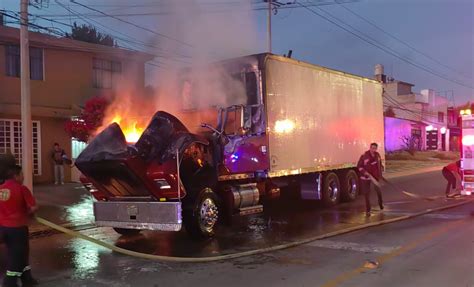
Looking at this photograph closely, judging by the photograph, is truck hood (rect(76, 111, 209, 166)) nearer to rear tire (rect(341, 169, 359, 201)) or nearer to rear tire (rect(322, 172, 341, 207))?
rear tire (rect(322, 172, 341, 207))

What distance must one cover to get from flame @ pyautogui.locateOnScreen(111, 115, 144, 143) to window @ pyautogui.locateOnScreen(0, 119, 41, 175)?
9374 millimetres

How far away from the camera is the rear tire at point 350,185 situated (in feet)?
45.3

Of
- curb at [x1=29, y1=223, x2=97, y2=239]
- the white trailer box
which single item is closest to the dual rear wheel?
the white trailer box

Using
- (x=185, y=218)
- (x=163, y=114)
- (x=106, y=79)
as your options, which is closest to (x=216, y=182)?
(x=185, y=218)

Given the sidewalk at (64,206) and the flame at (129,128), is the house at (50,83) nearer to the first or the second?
the sidewalk at (64,206)

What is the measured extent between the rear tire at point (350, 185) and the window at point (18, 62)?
11.6 metres

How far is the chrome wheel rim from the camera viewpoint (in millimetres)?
8570

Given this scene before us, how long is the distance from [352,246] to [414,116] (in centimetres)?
4804

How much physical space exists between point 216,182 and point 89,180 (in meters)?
2.22

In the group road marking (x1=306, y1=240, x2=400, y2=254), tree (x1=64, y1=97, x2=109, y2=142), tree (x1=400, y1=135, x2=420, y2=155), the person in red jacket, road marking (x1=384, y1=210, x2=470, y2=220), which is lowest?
road marking (x1=384, y1=210, x2=470, y2=220)

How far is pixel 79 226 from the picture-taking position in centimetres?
1038

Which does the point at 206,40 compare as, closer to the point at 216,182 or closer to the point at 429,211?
the point at 216,182

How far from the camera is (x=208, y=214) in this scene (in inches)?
344

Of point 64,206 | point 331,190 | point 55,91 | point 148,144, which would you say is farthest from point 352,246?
point 55,91
